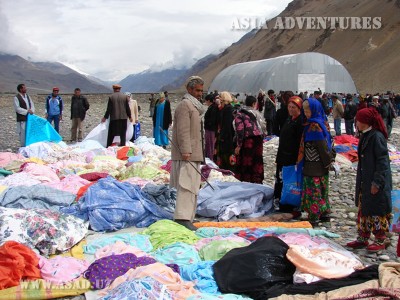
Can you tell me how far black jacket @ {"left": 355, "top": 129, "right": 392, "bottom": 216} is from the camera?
4.64m

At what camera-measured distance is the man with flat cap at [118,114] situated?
422 inches

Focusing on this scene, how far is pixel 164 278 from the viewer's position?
147 inches

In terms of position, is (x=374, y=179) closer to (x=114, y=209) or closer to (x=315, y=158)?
(x=315, y=158)

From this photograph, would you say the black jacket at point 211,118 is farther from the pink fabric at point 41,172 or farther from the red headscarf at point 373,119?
the red headscarf at point 373,119

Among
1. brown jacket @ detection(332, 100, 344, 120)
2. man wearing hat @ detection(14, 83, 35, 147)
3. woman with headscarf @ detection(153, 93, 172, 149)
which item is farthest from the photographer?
brown jacket @ detection(332, 100, 344, 120)

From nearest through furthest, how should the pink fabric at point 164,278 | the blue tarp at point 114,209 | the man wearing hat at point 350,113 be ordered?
the pink fabric at point 164,278
the blue tarp at point 114,209
the man wearing hat at point 350,113

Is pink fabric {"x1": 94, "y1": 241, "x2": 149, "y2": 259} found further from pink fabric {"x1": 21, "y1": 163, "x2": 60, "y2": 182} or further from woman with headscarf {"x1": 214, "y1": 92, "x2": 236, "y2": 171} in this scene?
woman with headscarf {"x1": 214, "y1": 92, "x2": 236, "y2": 171}

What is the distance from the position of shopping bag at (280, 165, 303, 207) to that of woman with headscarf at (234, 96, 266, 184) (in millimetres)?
842

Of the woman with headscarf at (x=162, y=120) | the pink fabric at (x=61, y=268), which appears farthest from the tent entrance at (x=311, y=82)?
the pink fabric at (x=61, y=268)

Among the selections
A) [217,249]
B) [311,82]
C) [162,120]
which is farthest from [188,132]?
[311,82]

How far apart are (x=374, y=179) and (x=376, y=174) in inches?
2.0

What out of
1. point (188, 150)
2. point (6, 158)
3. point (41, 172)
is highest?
point (188, 150)

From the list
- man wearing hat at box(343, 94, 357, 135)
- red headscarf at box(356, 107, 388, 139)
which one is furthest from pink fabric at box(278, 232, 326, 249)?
man wearing hat at box(343, 94, 357, 135)

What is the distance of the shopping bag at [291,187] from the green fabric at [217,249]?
159cm
